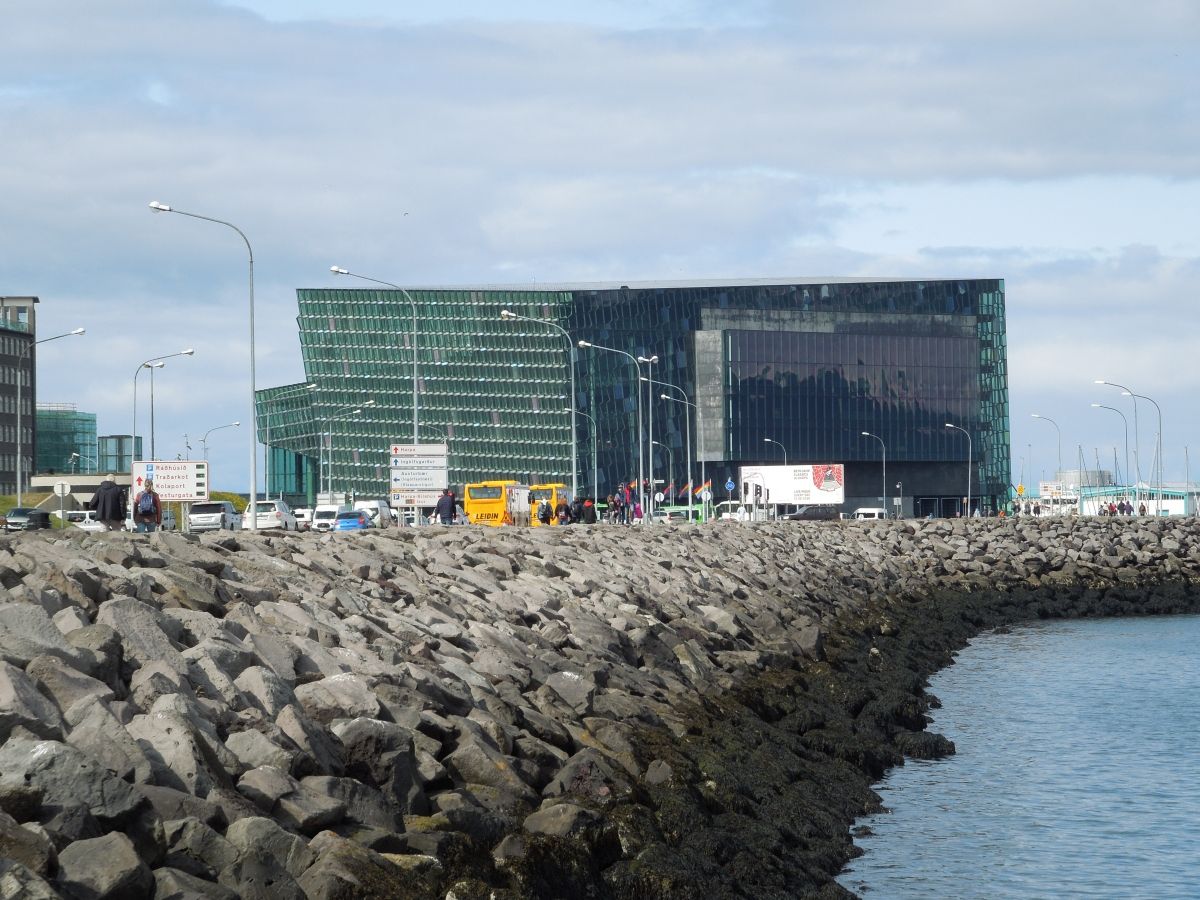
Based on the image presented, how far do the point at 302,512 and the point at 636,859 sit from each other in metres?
78.8

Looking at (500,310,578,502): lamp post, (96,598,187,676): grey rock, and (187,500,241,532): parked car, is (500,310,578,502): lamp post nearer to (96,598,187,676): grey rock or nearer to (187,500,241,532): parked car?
(187,500,241,532): parked car

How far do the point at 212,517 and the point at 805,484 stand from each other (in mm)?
52946

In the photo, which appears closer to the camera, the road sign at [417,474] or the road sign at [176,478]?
the road sign at [176,478]

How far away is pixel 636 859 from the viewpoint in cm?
1213

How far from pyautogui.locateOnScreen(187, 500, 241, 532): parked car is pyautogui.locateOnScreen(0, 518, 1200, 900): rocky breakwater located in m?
30.0

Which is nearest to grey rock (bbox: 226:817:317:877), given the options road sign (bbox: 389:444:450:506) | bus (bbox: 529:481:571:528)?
road sign (bbox: 389:444:450:506)

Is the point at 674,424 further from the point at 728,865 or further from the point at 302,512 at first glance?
the point at 728,865

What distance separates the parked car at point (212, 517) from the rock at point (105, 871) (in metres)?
47.4

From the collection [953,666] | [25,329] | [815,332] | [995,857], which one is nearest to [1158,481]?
[815,332]

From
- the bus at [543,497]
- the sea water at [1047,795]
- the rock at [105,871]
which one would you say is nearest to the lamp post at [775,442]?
the bus at [543,497]

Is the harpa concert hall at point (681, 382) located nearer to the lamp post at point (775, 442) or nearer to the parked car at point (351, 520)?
the lamp post at point (775, 442)

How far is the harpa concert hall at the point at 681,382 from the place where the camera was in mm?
130875

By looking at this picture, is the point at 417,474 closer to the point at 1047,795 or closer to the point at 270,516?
the point at 270,516

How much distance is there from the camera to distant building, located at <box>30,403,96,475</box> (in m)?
193
